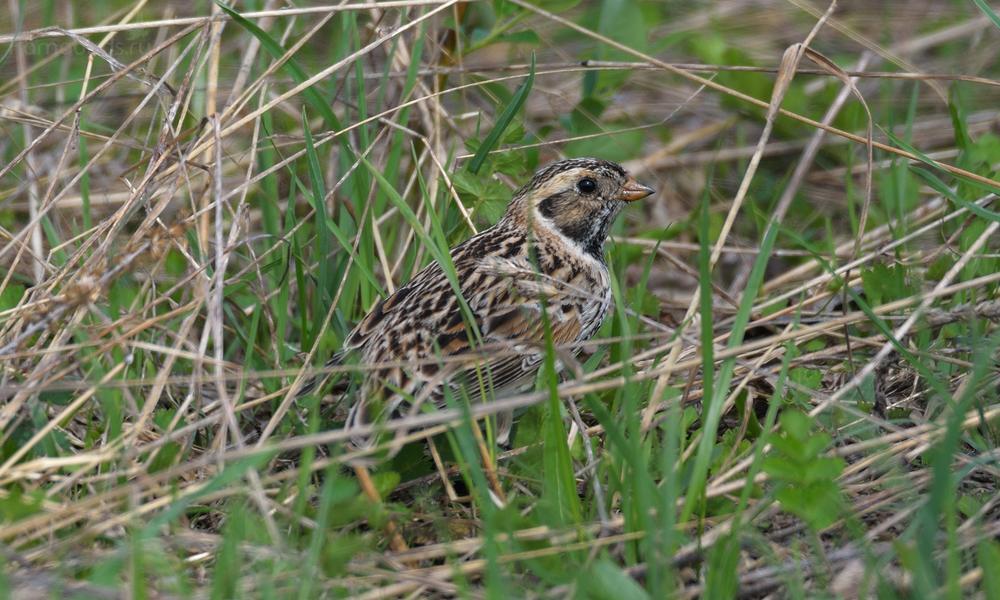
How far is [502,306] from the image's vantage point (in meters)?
3.99

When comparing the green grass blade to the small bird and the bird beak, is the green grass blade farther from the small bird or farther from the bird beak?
the bird beak

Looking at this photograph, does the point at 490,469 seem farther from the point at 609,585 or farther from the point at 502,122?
the point at 502,122

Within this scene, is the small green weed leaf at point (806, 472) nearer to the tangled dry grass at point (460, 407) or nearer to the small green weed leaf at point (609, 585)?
the tangled dry grass at point (460, 407)

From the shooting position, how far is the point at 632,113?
692 centimetres

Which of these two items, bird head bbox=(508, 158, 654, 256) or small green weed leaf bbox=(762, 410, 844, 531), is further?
bird head bbox=(508, 158, 654, 256)

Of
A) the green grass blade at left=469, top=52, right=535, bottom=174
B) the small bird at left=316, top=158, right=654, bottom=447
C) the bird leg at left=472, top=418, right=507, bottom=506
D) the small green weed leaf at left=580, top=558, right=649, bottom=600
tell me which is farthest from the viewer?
the green grass blade at left=469, top=52, right=535, bottom=174

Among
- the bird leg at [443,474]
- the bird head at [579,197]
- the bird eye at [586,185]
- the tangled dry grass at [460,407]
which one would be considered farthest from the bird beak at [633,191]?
the bird leg at [443,474]

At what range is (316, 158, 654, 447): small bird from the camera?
359cm

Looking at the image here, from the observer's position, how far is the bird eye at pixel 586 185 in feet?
14.5

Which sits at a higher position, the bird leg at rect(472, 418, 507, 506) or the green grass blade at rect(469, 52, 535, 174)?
the green grass blade at rect(469, 52, 535, 174)

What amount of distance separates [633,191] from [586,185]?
17 centimetres

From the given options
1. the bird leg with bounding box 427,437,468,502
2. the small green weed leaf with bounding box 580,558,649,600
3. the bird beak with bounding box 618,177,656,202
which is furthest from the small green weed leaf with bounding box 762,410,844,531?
the bird beak with bounding box 618,177,656,202

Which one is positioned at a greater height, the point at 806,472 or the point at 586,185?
the point at 586,185

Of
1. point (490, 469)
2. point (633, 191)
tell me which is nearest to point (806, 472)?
point (490, 469)
